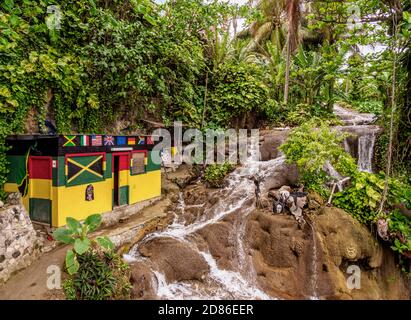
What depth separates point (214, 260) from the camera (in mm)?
6211

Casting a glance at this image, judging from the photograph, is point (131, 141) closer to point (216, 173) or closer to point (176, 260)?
point (216, 173)

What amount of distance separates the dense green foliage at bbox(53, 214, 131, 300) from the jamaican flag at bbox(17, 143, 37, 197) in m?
2.29

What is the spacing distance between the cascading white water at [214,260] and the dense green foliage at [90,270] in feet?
2.85

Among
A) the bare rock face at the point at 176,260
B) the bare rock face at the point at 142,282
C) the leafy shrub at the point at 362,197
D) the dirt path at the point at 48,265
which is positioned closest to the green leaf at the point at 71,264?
the dirt path at the point at 48,265

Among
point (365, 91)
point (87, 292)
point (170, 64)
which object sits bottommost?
point (87, 292)

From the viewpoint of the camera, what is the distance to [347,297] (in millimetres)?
5422

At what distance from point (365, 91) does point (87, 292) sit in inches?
929

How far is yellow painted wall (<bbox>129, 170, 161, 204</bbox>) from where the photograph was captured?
7910mm

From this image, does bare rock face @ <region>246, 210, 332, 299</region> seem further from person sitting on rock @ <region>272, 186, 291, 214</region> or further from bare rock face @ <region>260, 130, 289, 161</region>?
bare rock face @ <region>260, 130, 289, 161</region>

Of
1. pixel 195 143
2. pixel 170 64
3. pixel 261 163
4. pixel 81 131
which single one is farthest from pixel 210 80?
pixel 81 131

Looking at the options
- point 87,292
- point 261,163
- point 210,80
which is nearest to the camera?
point 87,292

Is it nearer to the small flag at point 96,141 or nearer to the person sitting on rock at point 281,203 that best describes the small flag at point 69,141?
the small flag at point 96,141

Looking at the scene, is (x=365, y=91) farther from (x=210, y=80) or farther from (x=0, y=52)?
(x=0, y=52)

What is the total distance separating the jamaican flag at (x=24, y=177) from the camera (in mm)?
5992
